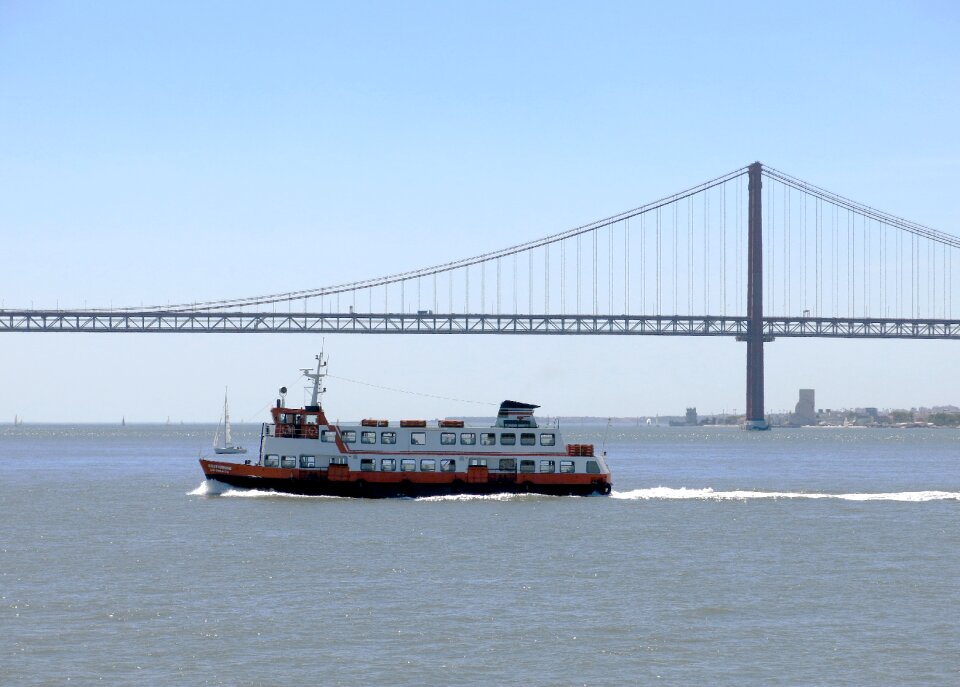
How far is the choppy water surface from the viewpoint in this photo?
24.5 m

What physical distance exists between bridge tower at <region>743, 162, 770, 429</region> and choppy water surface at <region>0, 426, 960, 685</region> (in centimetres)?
10059

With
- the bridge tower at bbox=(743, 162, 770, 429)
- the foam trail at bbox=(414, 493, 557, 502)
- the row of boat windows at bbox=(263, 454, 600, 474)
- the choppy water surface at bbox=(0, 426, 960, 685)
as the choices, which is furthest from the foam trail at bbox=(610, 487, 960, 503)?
the bridge tower at bbox=(743, 162, 770, 429)

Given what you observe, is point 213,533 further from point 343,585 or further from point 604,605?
point 604,605

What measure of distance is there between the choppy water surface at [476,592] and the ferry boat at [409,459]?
3.40ft

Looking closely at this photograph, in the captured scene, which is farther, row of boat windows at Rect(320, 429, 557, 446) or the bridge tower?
the bridge tower

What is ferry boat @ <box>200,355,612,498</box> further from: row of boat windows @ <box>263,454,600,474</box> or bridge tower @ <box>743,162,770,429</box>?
bridge tower @ <box>743,162,770,429</box>

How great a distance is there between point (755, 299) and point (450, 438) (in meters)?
107

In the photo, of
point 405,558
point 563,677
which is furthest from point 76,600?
point 563,677

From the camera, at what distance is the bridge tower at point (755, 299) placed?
157250 millimetres

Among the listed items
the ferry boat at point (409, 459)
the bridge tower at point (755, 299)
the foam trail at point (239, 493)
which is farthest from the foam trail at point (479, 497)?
the bridge tower at point (755, 299)

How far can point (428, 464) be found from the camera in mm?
57375

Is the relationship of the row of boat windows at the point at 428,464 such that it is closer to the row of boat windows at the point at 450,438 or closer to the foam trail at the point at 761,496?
the row of boat windows at the point at 450,438

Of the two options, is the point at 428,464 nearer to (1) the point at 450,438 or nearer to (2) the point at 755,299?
(1) the point at 450,438

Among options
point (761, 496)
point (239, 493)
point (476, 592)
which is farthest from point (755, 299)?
point (476, 592)
